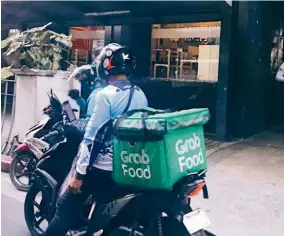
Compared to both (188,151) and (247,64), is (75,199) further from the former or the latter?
(247,64)

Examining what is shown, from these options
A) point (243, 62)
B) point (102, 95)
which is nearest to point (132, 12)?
point (243, 62)

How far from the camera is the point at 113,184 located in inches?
140

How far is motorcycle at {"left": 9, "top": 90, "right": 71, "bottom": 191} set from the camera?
5305 mm

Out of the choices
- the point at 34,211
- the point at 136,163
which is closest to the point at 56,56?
the point at 34,211

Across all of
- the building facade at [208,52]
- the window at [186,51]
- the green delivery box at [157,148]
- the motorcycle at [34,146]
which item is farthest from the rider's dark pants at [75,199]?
the window at [186,51]

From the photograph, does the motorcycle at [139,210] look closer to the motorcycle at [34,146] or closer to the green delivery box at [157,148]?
the green delivery box at [157,148]

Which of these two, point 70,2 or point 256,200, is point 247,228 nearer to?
point 256,200

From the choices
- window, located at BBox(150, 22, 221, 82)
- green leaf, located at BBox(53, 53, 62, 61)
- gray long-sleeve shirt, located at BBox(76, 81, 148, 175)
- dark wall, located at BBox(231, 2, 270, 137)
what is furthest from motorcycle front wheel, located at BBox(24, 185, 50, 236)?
window, located at BBox(150, 22, 221, 82)

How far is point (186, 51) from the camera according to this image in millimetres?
→ 10062

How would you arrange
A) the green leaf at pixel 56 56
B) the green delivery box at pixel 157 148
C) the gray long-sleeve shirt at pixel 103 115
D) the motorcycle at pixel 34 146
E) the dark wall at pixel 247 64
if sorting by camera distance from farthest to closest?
the dark wall at pixel 247 64 < the green leaf at pixel 56 56 < the motorcycle at pixel 34 146 < the gray long-sleeve shirt at pixel 103 115 < the green delivery box at pixel 157 148

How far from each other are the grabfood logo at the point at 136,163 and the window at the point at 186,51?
21.6 ft

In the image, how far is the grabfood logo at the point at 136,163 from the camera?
3124 mm

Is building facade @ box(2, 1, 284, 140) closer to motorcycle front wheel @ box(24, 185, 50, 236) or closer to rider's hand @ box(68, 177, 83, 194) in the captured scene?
motorcycle front wheel @ box(24, 185, 50, 236)

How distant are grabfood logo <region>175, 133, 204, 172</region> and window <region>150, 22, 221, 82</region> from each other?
6.41 meters
